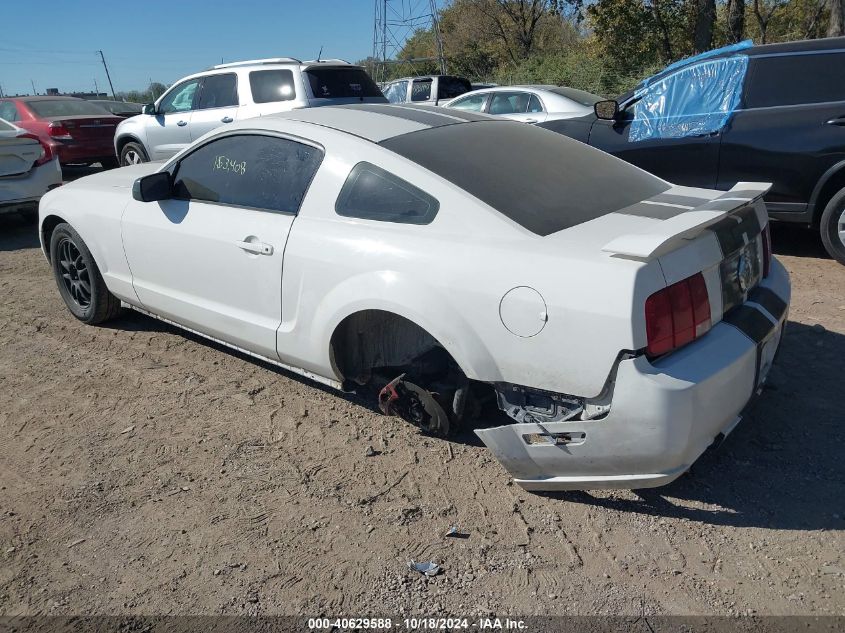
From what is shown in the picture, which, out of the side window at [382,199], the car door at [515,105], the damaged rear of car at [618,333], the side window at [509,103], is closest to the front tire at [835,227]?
the damaged rear of car at [618,333]

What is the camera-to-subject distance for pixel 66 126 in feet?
39.1

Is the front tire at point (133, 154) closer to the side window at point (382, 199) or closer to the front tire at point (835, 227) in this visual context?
the side window at point (382, 199)

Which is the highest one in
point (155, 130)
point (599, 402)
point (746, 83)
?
point (746, 83)

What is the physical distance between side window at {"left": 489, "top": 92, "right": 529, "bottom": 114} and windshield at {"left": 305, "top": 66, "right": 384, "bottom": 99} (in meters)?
2.04

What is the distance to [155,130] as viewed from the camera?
1049 cm

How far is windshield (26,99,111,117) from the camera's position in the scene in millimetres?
12305

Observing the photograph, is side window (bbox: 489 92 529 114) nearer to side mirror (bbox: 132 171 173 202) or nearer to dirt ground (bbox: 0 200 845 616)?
dirt ground (bbox: 0 200 845 616)

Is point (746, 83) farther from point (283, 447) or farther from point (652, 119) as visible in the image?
point (283, 447)

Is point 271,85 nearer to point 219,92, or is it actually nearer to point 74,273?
point 219,92

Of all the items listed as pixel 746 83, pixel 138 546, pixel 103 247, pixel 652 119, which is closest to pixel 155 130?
pixel 103 247

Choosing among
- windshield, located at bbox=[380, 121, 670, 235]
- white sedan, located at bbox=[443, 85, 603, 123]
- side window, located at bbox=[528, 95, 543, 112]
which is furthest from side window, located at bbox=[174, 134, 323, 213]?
side window, located at bbox=[528, 95, 543, 112]

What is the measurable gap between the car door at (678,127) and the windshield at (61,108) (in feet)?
33.3

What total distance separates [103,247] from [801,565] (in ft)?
14.1

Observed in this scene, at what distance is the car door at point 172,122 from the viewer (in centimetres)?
1009
